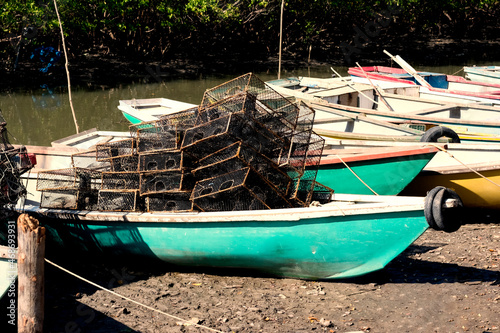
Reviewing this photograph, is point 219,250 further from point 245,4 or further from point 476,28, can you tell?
point 476,28

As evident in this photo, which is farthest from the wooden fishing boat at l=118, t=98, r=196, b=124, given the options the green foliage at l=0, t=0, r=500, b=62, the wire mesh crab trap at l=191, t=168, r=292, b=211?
the green foliage at l=0, t=0, r=500, b=62

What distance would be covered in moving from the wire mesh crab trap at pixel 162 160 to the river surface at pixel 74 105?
6.09m

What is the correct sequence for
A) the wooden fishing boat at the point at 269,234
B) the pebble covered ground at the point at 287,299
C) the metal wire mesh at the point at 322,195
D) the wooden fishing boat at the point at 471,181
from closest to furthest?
the pebble covered ground at the point at 287,299 < the wooden fishing boat at the point at 269,234 < the metal wire mesh at the point at 322,195 < the wooden fishing boat at the point at 471,181

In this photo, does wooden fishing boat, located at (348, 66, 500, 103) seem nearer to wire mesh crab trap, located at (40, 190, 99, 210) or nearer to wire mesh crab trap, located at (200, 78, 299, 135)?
wire mesh crab trap, located at (200, 78, 299, 135)

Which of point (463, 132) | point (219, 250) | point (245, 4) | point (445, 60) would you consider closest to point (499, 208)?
point (463, 132)

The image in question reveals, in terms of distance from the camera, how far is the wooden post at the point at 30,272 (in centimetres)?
449

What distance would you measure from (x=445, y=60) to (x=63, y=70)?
55.4ft

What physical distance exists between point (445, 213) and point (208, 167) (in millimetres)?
2432

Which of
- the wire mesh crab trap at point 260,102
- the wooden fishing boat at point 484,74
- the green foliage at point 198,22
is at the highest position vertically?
the green foliage at point 198,22

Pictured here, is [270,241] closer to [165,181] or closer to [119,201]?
[165,181]

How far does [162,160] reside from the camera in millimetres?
6203

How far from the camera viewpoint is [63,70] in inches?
752

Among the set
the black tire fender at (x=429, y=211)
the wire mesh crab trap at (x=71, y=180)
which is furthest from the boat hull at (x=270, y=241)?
the wire mesh crab trap at (x=71, y=180)

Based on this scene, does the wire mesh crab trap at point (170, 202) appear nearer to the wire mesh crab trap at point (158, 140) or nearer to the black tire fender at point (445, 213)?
the wire mesh crab trap at point (158, 140)
